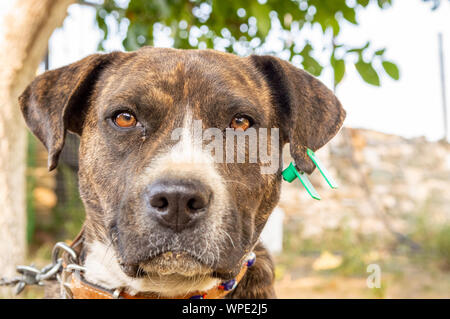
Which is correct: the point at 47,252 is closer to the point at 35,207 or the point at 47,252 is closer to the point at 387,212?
the point at 35,207

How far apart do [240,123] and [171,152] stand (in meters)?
0.47

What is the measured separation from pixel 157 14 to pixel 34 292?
311 cm

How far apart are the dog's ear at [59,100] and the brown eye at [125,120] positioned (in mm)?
330

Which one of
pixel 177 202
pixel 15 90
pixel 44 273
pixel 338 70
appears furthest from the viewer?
pixel 15 90

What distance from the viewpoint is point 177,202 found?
6.34ft

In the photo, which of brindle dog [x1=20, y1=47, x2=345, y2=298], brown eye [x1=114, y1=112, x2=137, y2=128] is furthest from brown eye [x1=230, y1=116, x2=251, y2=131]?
brown eye [x1=114, y1=112, x2=137, y2=128]

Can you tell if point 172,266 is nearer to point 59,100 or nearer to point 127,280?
point 127,280

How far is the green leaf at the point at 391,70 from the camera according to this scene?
3312 mm

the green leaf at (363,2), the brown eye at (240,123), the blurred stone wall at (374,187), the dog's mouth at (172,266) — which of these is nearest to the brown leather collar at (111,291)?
the dog's mouth at (172,266)

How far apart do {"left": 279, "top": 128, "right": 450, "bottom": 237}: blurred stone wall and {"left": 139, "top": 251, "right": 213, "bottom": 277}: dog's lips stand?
6.61 meters

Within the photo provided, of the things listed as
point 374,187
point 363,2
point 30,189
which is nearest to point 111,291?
point 363,2

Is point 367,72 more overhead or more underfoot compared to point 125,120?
more overhead
